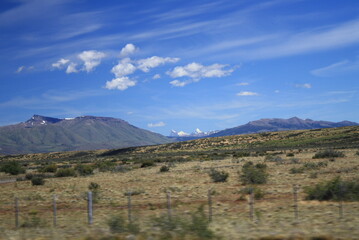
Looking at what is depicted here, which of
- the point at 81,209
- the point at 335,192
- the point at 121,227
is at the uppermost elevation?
the point at 335,192

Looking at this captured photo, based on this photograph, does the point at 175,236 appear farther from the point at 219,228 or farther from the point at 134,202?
the point at 134,202

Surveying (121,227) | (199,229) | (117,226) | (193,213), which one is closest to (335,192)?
(193,213)

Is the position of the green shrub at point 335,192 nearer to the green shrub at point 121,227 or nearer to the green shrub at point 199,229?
the green shrub at point 199,229

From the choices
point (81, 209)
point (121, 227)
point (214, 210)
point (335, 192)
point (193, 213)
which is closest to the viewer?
point (121, 227)

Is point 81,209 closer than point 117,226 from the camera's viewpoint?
No

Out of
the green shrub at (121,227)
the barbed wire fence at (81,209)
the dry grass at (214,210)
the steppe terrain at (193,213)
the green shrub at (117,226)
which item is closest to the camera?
the steppe terrain at (193,213)

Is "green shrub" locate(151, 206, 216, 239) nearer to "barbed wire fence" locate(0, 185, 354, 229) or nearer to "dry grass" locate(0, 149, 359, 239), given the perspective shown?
"dry grass" locate(0, 149, 359, 239)

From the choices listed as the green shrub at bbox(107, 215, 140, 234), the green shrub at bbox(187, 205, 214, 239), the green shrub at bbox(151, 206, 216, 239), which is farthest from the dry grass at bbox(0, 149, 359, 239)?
the green shrub at bbox(187, 205, 214, 239)

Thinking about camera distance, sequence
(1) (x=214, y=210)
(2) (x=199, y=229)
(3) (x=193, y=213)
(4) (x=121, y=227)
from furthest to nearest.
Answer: (1) (x=214, y=210), (3) (x=193, y=213), (4) (x=121, y=227), (2) (x=199, y=229)

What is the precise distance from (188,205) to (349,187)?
9.82m

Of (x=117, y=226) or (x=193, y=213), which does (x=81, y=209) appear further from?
(x=193, y=213)

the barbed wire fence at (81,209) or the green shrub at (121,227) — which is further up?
the green shrub at (121,227)

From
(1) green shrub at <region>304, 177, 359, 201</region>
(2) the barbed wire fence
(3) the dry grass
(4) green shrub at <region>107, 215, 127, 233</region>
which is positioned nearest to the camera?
(4) green shrub at <region>107, 215, 127, 233</region>

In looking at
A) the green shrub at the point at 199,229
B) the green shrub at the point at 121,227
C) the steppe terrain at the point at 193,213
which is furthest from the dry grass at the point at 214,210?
the green shrub at the point at 199,229
